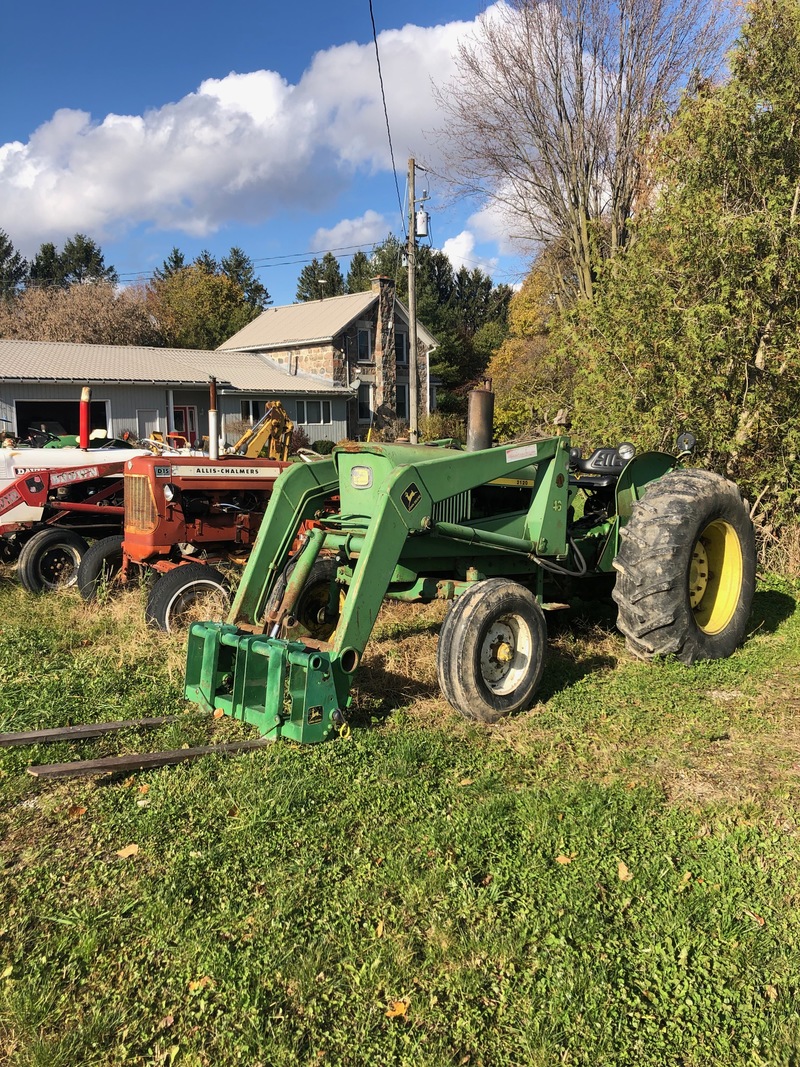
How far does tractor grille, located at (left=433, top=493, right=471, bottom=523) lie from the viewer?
5.58 m

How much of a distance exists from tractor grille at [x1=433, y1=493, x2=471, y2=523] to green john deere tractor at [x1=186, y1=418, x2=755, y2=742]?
0.02 metres

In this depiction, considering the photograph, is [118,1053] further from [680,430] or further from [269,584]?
[680,430]

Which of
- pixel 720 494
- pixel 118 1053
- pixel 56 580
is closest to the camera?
pixel 118 1053

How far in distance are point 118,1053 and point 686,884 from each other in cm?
212

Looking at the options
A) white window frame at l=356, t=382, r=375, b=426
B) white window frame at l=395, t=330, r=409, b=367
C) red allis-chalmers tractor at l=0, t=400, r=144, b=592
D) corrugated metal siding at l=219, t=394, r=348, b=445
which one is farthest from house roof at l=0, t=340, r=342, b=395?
red allis-chalmers tractor at l=0, t=400, r=144, b=592

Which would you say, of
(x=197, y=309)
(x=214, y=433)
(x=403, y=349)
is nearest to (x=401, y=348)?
(x=403, y=349)

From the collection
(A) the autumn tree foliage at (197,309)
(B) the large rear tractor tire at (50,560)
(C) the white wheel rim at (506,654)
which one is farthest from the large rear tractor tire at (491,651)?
(A) the autumn tree foliage at (197,309)

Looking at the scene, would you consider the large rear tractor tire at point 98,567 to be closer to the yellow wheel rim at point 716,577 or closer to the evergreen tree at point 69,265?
the yellow wheel rim at point 716,577

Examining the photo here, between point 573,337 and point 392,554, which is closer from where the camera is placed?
point 392,554

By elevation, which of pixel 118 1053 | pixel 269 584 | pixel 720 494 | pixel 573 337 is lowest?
pixel 118 1053

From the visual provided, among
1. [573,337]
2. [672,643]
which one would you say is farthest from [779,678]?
[573,337]

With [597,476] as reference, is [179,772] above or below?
below

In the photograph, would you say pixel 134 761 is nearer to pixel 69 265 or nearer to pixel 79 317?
pixel 79 317

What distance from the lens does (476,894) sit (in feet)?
10.5
